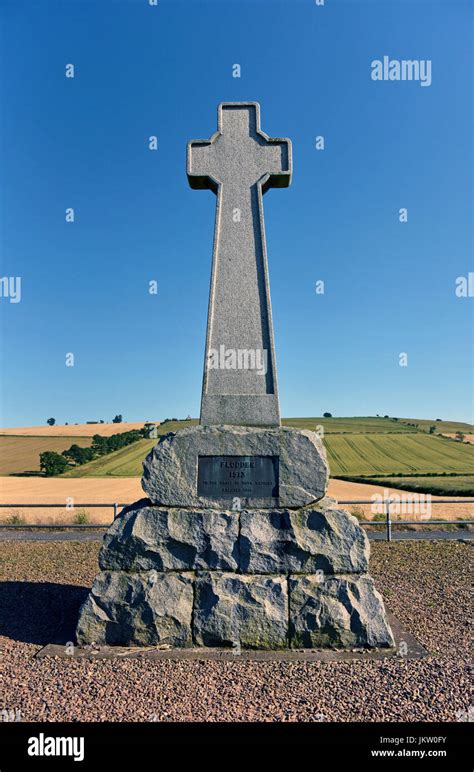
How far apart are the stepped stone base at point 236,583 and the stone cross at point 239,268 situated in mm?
1196

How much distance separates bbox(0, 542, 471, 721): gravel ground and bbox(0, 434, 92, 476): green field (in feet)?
99.5

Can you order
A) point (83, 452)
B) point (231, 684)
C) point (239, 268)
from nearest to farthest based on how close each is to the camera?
point (231, 684), point (239, 268), point (83, 452)

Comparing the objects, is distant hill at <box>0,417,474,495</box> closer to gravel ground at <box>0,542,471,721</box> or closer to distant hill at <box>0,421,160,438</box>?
distant hill at <box>0,421,160,438</box>

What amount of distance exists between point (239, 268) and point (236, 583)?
3579mm

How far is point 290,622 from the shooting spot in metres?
4.90

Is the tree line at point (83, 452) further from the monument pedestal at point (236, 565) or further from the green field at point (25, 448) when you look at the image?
the monument pedestal at point (236, 565)

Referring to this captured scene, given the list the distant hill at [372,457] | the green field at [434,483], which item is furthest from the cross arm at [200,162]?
the green field at [434,483]

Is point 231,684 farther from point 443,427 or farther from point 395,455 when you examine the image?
point 443,427

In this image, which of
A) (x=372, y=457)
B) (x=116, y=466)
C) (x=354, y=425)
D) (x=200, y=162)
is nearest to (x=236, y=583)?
(x=200, y=162)

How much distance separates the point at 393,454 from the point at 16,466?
26.7 m

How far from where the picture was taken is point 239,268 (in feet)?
19.5
